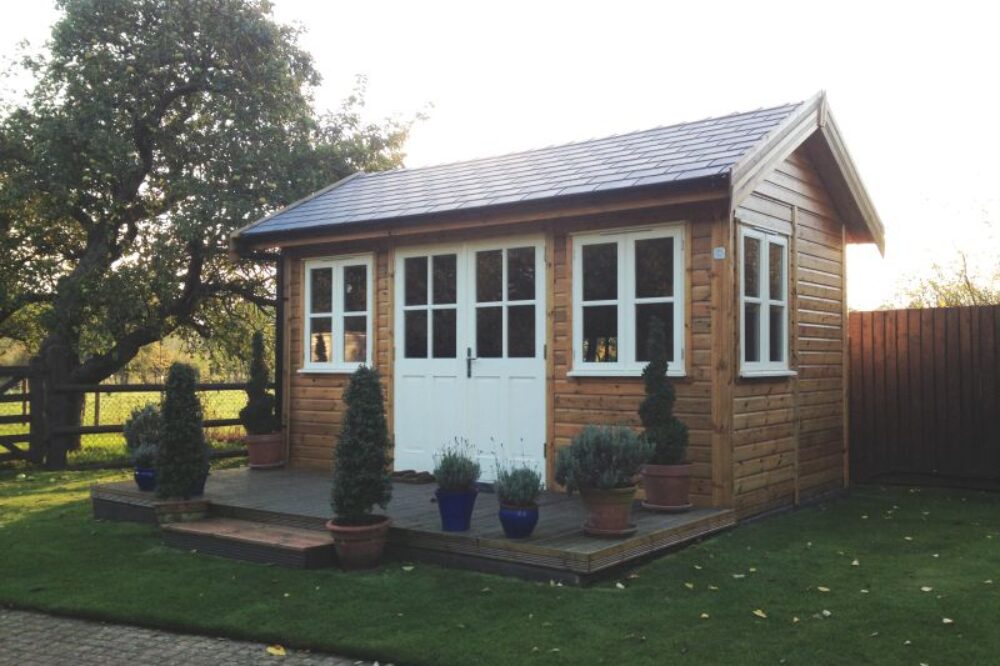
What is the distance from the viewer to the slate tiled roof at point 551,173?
7691 mm

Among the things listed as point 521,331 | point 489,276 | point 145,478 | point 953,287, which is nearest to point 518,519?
point 521,331

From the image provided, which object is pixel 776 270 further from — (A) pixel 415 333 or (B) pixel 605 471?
(A) pixel 415 333

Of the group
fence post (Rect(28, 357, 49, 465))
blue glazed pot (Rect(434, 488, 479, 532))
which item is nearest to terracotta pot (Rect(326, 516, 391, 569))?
blue glazed pot (Rect(434, 488, 479, 532))

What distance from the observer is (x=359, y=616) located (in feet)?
17.1

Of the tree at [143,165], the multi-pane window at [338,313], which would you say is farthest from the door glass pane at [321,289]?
the tree at [143,165]

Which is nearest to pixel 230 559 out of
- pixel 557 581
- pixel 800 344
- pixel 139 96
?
pixel 557 581

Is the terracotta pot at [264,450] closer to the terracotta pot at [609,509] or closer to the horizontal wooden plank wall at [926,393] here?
the terracotta pot at [609,509]

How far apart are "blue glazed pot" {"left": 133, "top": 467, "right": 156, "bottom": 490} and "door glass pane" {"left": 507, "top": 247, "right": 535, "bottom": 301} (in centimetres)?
389

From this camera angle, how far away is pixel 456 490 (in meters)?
6.41

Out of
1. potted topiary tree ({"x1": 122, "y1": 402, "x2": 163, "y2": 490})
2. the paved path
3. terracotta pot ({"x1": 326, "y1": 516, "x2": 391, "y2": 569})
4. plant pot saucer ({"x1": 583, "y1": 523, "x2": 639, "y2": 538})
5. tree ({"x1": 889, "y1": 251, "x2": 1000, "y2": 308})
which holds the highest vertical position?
tree ({"x1": 889, "y1": 251, "x2": 1000, "y2": 308})

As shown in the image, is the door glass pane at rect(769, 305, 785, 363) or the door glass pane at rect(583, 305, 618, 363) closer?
the door glass pane at rect(583, 305, 618, 363)

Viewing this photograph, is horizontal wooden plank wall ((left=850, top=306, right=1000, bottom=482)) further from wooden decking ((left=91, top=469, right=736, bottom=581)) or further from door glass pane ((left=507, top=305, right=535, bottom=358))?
door glass pane ((left=507, top=305, right=535, bottom=358))

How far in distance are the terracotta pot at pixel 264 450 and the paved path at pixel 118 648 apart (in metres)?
4.93

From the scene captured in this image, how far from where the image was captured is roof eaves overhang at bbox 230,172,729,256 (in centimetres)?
716
